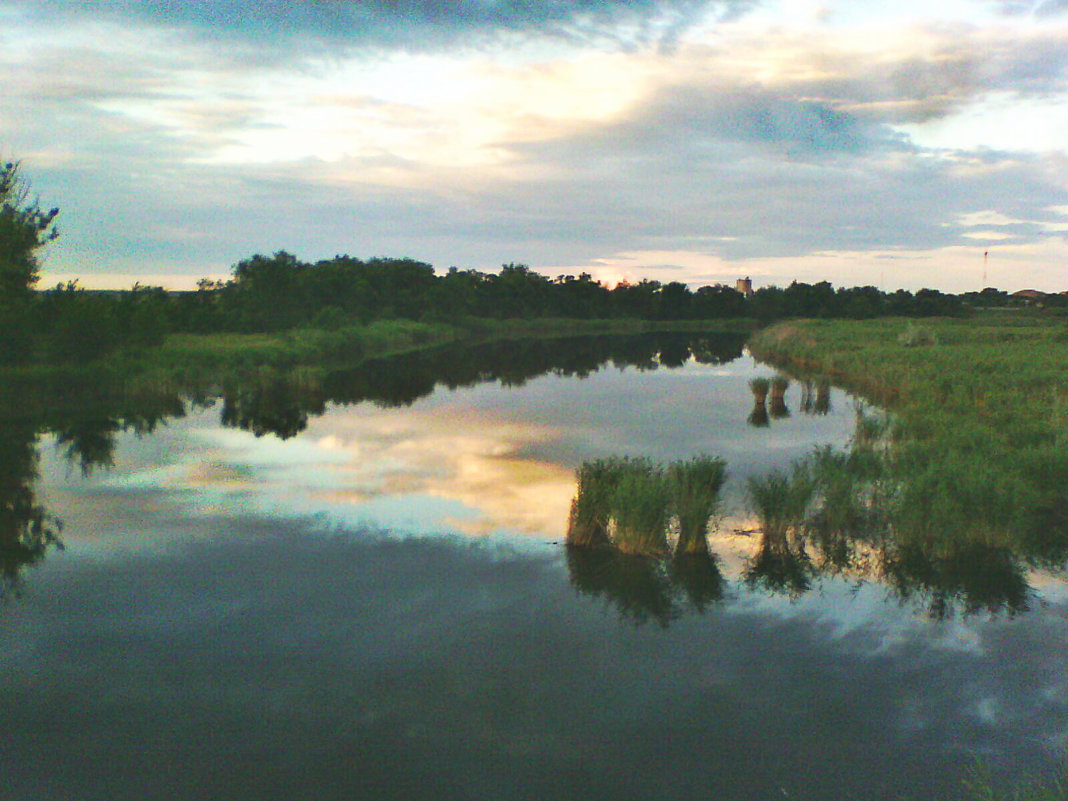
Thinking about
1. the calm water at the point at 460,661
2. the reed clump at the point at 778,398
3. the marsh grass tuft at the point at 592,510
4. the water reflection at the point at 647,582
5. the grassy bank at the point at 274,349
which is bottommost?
the calm water at the point at 460,661

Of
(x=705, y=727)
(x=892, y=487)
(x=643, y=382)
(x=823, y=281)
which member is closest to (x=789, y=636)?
(x=705, y=727)

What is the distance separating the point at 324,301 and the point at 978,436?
69167 mm

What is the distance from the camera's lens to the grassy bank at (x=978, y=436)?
12.2 metres

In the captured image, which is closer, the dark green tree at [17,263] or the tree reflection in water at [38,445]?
the tree reflection in water at [38,445]

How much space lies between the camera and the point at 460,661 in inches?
359

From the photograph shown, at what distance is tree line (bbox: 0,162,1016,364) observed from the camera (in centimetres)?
3153

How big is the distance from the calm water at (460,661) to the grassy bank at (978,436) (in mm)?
1323

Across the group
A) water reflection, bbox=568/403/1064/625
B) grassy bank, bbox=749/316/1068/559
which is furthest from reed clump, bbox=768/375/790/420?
water reflection, bbox=568/403/1064/625

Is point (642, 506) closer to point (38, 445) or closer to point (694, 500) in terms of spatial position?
point (694, 500)

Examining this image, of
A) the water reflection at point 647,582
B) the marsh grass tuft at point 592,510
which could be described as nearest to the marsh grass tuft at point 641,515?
the water reflection at point 647,582

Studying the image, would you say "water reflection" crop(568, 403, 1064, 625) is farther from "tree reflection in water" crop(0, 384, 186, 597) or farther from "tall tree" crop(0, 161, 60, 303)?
"tall tree" crop(0, 161, 60, 303)

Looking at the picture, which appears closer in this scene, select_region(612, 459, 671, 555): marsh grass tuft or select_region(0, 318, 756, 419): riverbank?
select_region(612, 459, 671, 555): marsh grass tuft

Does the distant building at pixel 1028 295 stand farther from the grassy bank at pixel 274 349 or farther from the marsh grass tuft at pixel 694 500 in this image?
the marsh grass tuft at pixel 694 500

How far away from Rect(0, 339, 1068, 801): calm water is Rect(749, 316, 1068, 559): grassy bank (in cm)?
132
